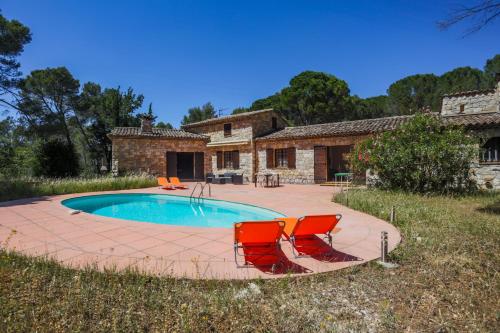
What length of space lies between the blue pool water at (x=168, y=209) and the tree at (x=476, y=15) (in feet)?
21.2

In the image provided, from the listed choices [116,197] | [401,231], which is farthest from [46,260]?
[116,197]

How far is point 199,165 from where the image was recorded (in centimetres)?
2162

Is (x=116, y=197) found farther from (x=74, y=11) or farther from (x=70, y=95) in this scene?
(x=70, y=95)

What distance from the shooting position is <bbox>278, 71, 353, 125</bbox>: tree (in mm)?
27969

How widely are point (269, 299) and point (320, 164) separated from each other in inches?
553

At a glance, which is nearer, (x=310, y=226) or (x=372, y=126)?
(x=310, y=226)

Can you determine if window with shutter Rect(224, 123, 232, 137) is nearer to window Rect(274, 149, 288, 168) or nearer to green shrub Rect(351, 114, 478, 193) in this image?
window Rect(274, 149, 288, 168)

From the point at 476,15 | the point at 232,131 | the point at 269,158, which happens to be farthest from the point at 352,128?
the point at 476,15

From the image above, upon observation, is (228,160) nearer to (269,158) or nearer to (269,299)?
(269,158)

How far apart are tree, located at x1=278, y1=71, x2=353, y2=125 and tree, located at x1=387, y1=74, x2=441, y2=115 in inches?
234

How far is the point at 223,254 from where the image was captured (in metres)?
4.26

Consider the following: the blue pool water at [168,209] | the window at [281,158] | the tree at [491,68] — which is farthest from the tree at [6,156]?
the tree at [491,68]

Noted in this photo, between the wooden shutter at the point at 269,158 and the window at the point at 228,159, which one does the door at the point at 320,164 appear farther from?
the window at the point at 228,159

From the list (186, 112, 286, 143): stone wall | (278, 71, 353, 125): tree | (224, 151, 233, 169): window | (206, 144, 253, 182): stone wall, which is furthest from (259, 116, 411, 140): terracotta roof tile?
(278, 71, 353, 125): tree
